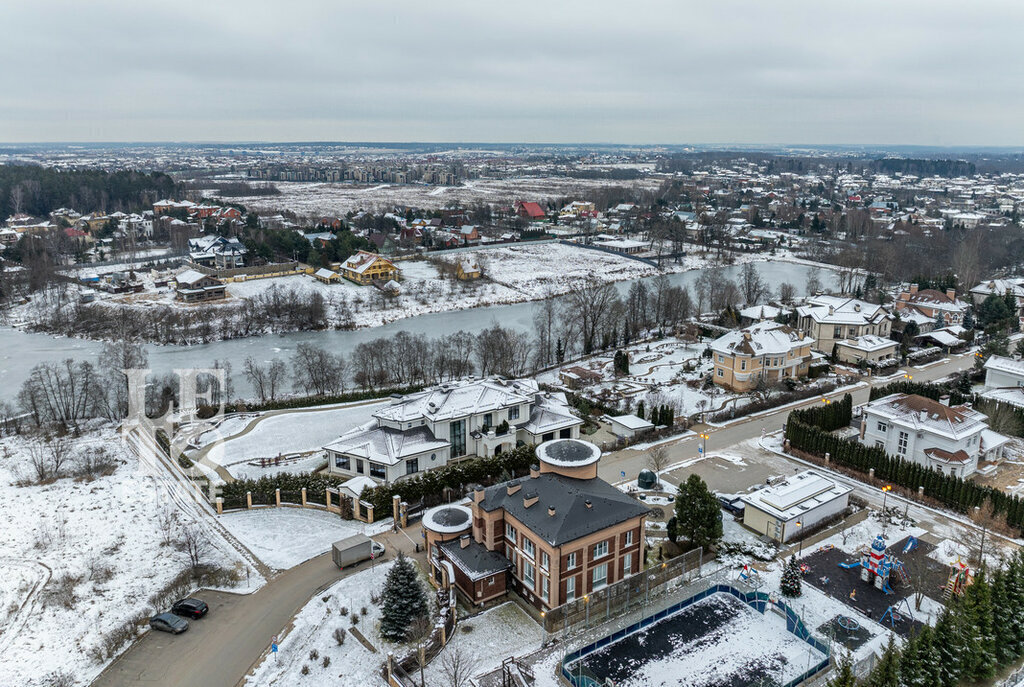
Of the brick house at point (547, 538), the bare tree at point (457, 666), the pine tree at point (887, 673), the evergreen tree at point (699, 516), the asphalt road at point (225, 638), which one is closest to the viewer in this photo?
the pine tree at point (887, 673)

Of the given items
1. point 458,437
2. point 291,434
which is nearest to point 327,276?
point 291,434

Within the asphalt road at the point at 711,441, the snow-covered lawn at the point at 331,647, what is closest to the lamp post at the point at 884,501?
the asphalt road at the point at 711,441

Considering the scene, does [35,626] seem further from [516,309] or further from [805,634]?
[516,309]

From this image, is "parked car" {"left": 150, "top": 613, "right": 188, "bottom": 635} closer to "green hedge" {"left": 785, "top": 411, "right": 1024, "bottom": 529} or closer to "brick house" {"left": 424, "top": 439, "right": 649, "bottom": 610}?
"brick house" {"left": 424, "top": 439, "right": 649, "bottom": 610}

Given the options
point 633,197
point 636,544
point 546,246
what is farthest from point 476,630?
point 633,197

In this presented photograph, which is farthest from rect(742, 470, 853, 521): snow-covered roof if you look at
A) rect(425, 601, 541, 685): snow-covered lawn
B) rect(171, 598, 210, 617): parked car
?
rect(171, 598, 210, 617): parked car

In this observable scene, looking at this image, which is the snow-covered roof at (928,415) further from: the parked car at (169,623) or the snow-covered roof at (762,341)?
the parked car at (169,623)

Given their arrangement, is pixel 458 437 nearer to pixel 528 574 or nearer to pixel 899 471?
pixel 528 574
